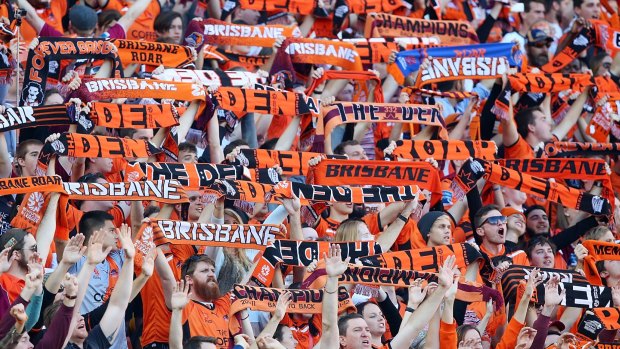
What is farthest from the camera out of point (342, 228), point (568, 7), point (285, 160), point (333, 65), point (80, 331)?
point (568, 7)

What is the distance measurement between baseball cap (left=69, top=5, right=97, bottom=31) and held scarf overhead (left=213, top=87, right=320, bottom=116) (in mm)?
1351

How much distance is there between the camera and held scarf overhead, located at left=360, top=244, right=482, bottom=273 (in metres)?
10.8

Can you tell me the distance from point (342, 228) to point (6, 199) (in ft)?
7.25

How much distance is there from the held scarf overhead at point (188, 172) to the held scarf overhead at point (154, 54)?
1.87 meters

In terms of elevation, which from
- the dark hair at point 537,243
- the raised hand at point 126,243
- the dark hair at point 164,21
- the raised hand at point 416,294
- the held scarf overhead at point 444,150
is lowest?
the dark hair at point 537,243

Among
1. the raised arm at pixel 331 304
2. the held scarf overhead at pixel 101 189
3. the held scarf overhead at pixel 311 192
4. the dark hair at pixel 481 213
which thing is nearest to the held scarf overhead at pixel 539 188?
the dark hair at pixel 481 213

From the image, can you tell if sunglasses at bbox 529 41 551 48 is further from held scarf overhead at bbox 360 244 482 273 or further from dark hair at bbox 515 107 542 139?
held scarf overhead at bbox 360 244 482 273

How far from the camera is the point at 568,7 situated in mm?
17297

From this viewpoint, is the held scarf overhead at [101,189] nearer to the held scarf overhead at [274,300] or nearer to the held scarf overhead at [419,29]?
the held scarf overhead at [274,300]

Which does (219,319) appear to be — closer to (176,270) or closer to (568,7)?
(176,270)

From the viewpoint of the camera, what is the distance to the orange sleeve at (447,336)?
9.92 metres

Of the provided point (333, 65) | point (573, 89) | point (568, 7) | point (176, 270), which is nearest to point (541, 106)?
point (573, 89)

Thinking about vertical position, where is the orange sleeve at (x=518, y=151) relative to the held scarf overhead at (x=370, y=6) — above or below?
below

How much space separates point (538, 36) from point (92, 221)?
700 centimetres
